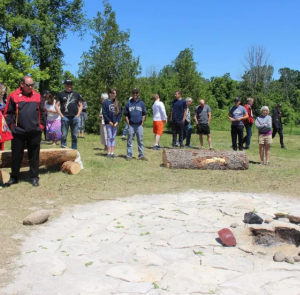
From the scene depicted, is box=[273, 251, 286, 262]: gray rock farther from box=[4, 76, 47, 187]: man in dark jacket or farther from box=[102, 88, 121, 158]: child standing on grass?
box=[102, 88, 121, 158]: child standing on grass

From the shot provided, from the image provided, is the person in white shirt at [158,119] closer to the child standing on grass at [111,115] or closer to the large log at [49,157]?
the child standing on grass at [111,115]

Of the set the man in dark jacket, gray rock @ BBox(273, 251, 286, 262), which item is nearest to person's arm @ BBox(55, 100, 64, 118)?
the man in dark jacket

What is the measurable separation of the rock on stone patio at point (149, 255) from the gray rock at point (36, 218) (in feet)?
0.33

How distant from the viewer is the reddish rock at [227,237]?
14.8 ft

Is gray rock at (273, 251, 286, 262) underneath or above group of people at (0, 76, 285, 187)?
underneath

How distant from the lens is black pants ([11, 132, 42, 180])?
23.5 feet

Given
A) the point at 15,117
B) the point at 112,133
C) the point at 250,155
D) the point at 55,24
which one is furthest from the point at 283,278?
the point at 55,24

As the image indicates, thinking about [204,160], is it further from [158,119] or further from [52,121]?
[52,121]

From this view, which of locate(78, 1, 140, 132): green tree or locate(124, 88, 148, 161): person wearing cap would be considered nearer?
locate(124, 88, 148, 161): person wearing cap

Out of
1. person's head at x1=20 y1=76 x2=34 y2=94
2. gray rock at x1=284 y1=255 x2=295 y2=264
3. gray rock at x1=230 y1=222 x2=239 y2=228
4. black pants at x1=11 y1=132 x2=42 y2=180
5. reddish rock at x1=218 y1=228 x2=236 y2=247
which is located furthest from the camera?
black pants at x1=11 y1=132 x2=42 y2=180

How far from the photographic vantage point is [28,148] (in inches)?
288

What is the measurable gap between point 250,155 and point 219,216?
23.1ft

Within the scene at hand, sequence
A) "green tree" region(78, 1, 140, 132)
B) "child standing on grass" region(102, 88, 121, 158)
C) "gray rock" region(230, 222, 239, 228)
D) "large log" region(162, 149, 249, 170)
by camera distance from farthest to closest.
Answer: "green tree" region(78, 1, 140, 132), "child standing on grass" region(102, 88, 121, 158), "large log" region(162, 149, 249, 170), "gray rock" region(230, 222, 239, 228)

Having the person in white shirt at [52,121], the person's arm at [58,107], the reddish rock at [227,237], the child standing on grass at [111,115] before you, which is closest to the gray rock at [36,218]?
the reddish rock at [227,237]
